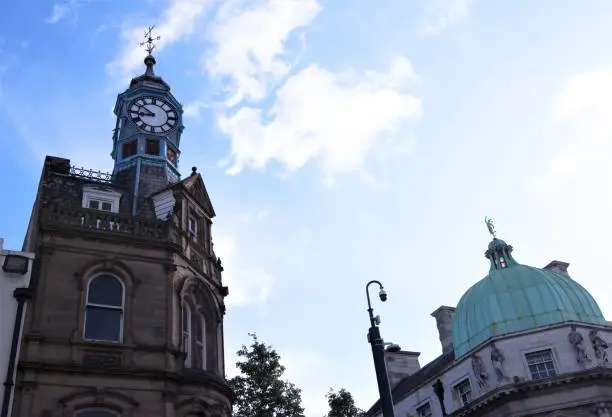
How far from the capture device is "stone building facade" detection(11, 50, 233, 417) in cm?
1953

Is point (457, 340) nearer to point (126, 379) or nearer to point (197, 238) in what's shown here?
point (197, 238)

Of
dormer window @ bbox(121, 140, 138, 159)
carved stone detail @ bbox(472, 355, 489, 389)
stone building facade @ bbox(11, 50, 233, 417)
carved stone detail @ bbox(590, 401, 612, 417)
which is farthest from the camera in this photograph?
carved stone detail @ bbox(472, 355, 489, 389)

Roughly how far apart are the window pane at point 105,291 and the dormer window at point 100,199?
379cm

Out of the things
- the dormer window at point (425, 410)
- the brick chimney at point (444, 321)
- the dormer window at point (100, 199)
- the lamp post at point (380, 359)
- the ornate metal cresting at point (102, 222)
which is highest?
the brick chimney at point (444, 321)

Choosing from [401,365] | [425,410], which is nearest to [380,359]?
[425,410]

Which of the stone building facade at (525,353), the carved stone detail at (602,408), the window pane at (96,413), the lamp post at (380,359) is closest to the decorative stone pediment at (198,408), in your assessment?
the window pane at (96,413)

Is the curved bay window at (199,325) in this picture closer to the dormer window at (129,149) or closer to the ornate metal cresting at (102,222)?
the ornate metal cresting at (102,222)

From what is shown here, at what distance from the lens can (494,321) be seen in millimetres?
38000

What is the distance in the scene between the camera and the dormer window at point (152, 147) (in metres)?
28.9

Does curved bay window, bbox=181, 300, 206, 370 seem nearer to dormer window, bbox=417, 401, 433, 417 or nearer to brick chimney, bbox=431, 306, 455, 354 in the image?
dormer window, bbox=417, 401, 433, 417

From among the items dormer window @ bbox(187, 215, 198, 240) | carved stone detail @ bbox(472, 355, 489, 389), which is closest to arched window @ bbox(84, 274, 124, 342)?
dormer window @ bbox(187, 215, 198, 240)

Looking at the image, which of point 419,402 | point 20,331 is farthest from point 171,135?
point 419,402

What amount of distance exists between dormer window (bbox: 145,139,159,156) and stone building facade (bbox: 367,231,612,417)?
56.8ft

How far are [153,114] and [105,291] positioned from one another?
1105 cm
